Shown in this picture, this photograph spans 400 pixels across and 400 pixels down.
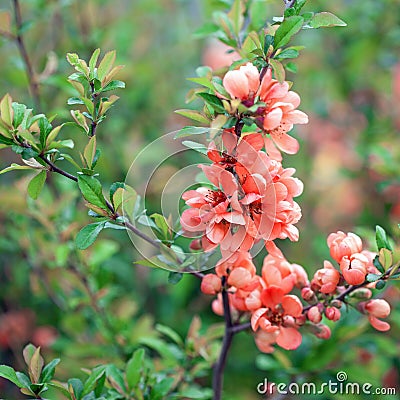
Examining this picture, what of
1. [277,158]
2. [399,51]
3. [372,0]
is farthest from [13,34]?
[399,51]

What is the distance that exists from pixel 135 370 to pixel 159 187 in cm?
68

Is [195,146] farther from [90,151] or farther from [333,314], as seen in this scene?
[333,314]

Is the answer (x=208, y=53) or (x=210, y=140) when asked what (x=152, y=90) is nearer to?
(x=208, y=53)

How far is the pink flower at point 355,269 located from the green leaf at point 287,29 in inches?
8.9

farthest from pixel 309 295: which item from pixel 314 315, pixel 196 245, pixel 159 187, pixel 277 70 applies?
pixel 159 187

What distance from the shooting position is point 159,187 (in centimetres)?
134

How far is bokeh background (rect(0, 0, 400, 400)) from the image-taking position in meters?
0.99

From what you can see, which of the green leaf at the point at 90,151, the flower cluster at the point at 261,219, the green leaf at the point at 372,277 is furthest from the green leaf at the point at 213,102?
the green leaf at the point at 372,277

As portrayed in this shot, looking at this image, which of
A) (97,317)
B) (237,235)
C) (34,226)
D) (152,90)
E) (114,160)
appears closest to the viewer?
(237,235)

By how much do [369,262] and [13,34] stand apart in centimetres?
71

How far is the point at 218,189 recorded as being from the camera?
60cm

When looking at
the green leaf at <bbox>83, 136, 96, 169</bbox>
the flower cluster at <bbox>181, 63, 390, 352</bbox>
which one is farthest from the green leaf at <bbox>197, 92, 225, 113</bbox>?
the green leaf at <bbox>83, 136, 96, 169</bbox>

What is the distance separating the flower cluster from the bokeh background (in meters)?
0.28

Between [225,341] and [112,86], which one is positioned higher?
[112,86]
